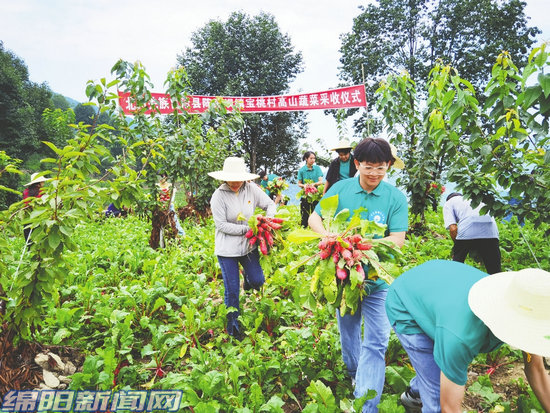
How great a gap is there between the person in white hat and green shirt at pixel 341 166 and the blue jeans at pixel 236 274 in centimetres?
227

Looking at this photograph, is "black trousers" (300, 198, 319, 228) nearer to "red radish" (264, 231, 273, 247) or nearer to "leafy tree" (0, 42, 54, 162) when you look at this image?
"red radish" (264, 231, 273, 247)

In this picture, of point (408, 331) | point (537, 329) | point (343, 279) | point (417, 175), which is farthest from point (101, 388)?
point (417, 175)

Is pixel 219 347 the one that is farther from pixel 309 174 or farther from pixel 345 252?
pixel 309 174

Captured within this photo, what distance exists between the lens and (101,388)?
8.00 ft

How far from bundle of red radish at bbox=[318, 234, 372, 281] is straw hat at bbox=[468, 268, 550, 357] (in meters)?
0.69

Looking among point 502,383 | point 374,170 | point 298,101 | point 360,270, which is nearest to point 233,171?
point 374,170

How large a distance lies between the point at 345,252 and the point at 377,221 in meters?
0.51

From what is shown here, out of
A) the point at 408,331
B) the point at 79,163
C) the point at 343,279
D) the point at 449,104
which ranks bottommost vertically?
the point at 408,331

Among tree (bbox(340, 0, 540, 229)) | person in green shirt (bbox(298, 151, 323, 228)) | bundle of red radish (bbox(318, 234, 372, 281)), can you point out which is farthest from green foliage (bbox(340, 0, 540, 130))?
bundle of red radish (bbox(318, 234, 372, 281))

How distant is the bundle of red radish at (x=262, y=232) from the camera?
9.60 feet

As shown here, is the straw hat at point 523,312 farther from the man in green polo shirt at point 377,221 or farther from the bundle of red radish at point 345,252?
the man in green polo shirt at point 377,221

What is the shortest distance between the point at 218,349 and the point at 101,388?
98cm

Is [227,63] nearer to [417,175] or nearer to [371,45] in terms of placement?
[371,45]

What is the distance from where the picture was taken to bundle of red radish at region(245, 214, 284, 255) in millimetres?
2926
